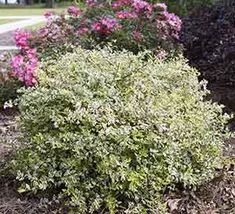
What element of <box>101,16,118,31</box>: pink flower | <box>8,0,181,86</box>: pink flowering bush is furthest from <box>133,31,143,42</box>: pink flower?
<box>101,16,118,31</box>: pink flower

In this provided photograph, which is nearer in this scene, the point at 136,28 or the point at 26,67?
the point at 26,67

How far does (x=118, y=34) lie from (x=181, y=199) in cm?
372

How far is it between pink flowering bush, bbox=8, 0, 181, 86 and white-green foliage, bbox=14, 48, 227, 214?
2670 millimetres

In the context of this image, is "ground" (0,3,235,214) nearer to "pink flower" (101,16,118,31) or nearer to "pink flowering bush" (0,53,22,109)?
"pink flowering bush" (0,53,22,109)

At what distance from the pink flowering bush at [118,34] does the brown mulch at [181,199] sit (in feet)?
9.02

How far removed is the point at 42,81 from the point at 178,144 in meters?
1.07

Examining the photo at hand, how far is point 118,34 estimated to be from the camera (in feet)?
24.3

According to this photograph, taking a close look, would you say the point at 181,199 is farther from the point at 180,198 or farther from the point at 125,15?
the point at 125,15

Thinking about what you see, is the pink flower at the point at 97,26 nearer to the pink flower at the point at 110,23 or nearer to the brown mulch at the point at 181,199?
the pink flower at the point at 110,23

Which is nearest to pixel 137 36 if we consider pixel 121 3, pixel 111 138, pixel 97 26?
pixel 97 26

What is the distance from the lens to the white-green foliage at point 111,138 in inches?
147

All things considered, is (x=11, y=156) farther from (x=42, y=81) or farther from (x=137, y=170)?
(x=137, y=170)

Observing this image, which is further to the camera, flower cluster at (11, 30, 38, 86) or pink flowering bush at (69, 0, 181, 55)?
pink flowering bush at (69, 0, 181, 55)

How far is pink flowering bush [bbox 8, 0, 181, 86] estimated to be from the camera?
7324 millimetres
